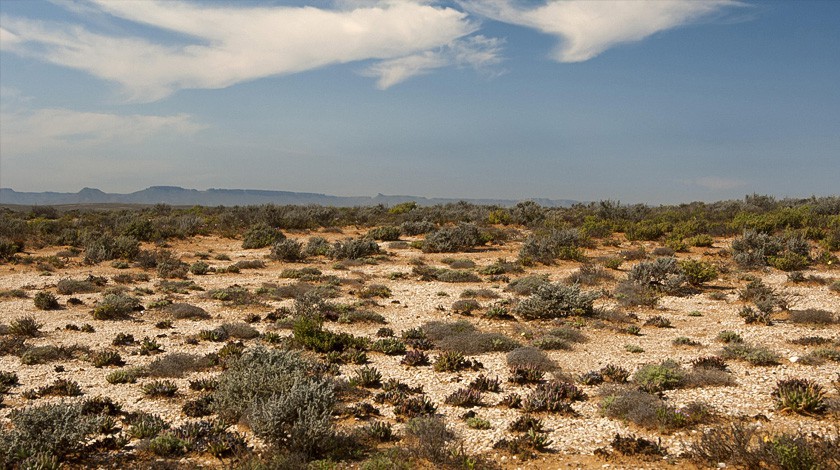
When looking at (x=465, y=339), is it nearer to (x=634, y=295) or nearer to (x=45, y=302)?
(x=634, y=295)

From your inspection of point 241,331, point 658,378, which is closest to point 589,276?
point 658,378

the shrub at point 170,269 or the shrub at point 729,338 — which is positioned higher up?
the shrub at point 170,269

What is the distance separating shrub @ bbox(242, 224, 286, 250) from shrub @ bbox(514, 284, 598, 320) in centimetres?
1839

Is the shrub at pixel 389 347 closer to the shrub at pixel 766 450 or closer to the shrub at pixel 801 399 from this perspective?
the shrub at pixel 766 450

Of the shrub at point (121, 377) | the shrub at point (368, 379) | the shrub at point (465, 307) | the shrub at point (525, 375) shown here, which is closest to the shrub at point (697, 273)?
the shrub at point (465, 307)

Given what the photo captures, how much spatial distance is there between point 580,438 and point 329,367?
5.13 meters

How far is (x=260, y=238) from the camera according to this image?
2900 cm

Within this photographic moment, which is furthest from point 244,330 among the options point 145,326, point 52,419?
point 52,419

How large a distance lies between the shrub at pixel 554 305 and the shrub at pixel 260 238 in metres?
18.4

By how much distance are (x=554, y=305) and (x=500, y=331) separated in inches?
86.8

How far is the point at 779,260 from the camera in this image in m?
19.4

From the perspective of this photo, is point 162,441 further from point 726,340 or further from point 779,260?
point 779,260

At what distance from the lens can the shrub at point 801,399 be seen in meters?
7.49

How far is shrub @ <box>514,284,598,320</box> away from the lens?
14289 millimetres
